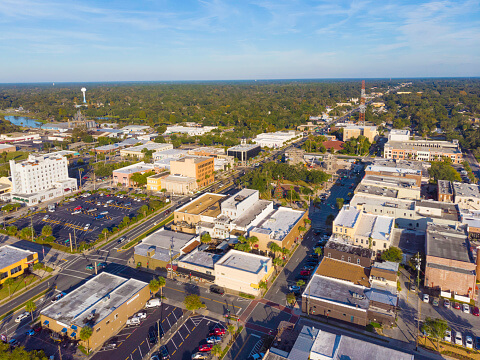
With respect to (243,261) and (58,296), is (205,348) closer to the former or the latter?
(243,261)

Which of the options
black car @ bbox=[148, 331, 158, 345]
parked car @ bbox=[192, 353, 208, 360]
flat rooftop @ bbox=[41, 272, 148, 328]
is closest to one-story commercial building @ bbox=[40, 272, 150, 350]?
flat rooftop @ bbox=[41, 272, 148, 328]

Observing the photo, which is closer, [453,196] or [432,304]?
[432,304]

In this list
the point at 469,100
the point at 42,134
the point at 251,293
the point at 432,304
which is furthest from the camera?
the point at 469,100

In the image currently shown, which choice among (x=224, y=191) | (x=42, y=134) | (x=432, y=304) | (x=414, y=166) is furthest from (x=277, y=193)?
(x=42, y=134)

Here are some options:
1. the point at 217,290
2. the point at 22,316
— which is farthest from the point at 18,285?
the point at 217,290

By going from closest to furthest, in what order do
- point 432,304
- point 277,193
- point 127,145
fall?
point 432,304 → point 277,193 → point 127,145

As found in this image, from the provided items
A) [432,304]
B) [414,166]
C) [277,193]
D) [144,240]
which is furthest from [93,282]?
[414,166]

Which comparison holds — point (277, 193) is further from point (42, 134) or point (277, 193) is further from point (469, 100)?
point (469, 100)

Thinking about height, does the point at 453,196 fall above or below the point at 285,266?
above
